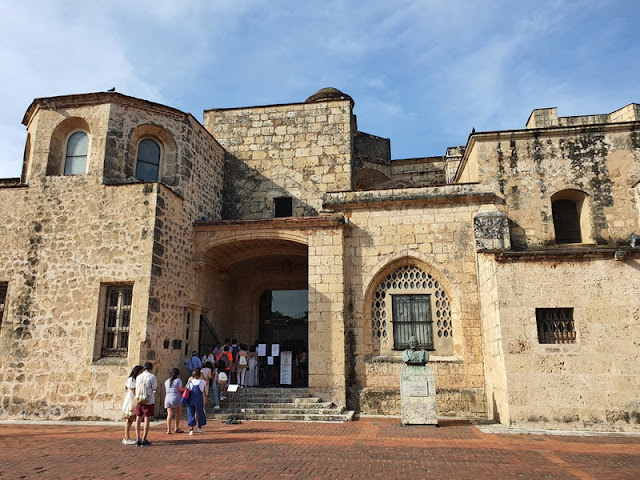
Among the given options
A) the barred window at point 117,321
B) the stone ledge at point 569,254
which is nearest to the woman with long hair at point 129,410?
the barred window at point 117,321

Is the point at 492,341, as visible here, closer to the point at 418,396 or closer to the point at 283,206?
the point at 418,396

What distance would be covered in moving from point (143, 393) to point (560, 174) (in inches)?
441

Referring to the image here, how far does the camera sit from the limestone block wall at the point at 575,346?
31.3 feet

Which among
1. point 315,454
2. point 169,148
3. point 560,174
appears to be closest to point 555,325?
point 560,174

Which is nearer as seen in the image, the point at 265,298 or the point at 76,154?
the point at 76,154

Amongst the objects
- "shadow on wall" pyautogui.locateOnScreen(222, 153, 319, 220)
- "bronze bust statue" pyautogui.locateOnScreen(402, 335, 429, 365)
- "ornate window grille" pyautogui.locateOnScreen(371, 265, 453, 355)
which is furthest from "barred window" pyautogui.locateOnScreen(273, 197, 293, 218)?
"bronze bust statue" pyautogui.locateOnScreen(402, 335, 429, 365)

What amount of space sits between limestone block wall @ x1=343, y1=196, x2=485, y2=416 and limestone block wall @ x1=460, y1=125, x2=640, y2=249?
3.89 feet

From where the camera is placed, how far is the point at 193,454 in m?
7.40

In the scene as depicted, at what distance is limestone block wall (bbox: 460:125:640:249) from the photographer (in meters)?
12.2

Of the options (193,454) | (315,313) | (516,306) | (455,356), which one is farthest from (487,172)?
(193,454)

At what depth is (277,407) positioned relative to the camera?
11.5m

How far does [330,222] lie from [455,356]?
4.70 m

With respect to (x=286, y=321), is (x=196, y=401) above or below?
below

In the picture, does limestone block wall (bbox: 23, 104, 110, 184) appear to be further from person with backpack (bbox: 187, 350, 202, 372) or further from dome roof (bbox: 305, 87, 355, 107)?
dome roof (bbox: 305, 87, 355, 107)
